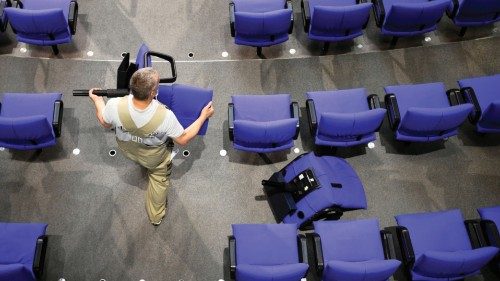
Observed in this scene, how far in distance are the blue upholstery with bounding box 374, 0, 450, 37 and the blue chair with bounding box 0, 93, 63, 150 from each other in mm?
3273

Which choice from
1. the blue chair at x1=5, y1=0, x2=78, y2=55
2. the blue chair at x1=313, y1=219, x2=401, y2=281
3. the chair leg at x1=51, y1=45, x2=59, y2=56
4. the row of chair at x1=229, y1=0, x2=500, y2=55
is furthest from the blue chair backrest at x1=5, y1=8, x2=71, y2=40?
the blue chair at x1=313, y1=219, x2=401, y2=281

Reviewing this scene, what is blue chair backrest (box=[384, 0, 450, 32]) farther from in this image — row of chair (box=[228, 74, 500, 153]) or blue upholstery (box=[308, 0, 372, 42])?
row of chair (box=[228, 74, 500, 153])

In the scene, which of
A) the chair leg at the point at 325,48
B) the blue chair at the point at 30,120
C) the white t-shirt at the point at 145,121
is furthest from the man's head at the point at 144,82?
the chair leg at the point at 325,48

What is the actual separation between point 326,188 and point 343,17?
175 centimetres

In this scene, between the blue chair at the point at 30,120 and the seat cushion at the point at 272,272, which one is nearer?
the seat cushion at the point at 272,272

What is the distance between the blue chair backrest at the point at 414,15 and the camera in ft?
17.5

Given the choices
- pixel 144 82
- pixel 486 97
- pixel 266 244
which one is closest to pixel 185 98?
pixel 144 82

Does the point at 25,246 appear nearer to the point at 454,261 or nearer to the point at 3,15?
the point at 3,15

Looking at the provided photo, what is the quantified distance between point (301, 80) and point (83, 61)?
7.37 feet

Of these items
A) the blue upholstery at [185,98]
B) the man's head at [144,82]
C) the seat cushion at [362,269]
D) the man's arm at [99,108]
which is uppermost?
the man's head at [144,82]

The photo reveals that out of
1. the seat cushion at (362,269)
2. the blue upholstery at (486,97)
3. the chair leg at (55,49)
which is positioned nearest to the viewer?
the seat cushion at (362,269)

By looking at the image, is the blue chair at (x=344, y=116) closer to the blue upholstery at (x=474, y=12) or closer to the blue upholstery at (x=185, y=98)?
the blue upholstery at (x=185, y=98)

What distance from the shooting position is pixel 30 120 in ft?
14.7

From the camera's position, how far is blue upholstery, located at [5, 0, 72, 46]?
514cm
